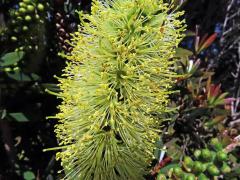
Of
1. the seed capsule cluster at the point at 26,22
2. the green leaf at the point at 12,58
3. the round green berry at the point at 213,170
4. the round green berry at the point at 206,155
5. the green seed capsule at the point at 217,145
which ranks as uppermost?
the seed capsule cluster at the point at 26,22

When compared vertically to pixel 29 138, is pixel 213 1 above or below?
above

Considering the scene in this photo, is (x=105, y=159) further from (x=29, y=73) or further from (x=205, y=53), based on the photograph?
(x=205, y=53)

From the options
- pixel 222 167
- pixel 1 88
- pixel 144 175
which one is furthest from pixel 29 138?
pixel 222 167

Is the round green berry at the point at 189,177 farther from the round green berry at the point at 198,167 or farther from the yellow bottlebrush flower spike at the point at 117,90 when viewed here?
the yellow bottlebrush flower spike at the point at 117,90

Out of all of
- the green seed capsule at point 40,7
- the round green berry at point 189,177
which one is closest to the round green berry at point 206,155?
the round green berry at point 189,177

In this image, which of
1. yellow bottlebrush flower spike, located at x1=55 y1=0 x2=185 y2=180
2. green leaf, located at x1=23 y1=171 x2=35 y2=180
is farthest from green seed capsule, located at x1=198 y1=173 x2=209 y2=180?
green leaf, located at x1=23 y1=171 x2=35 y2=180

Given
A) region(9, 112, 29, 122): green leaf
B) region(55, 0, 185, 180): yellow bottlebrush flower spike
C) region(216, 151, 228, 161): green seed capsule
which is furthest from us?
region(9, 112, 29, 122): green leaf

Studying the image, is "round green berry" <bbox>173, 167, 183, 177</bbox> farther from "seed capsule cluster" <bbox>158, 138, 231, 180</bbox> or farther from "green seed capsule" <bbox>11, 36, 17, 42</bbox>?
"green seed capsule" <bbox>11, 36, 17, 42</bbox>
